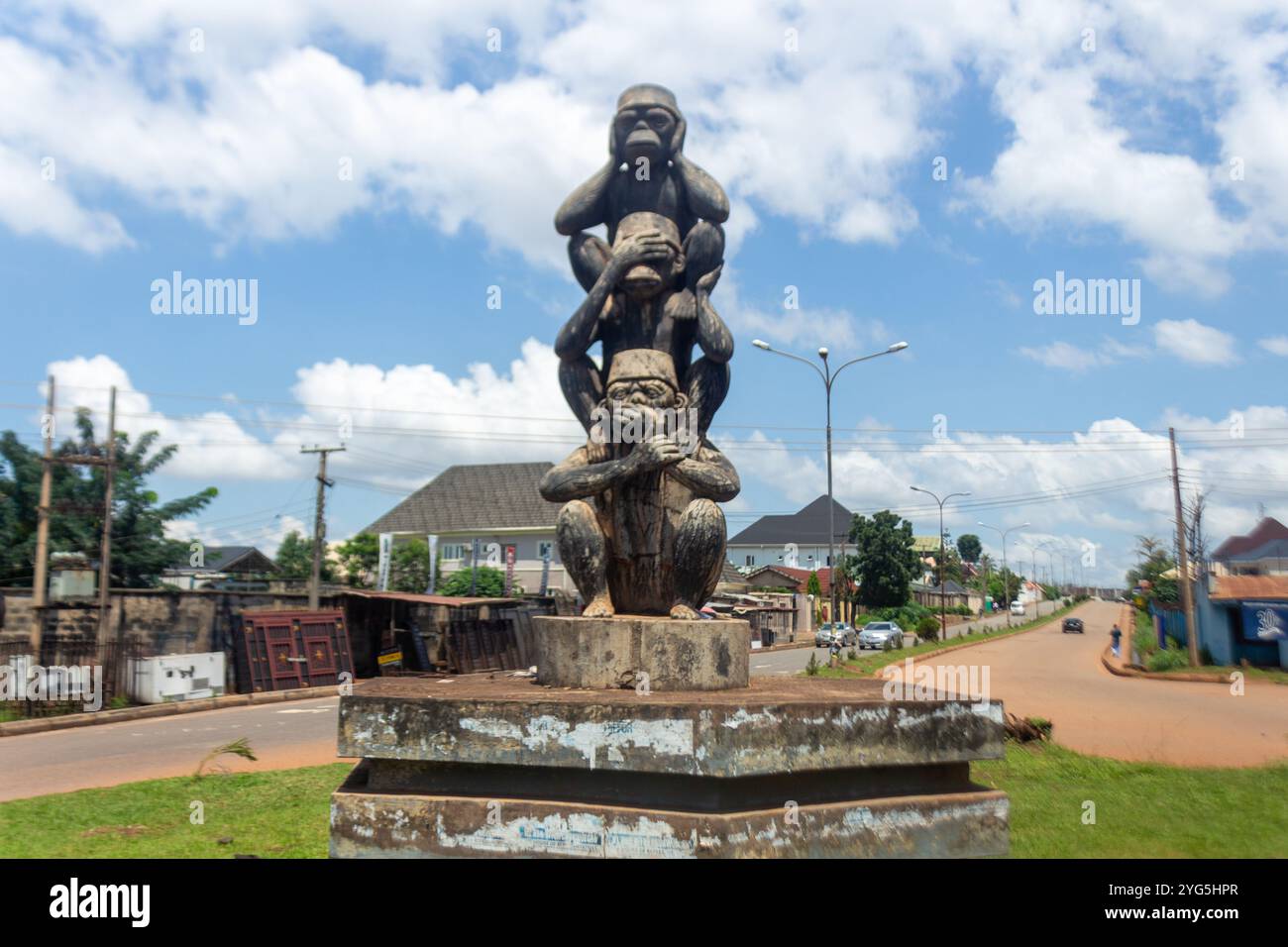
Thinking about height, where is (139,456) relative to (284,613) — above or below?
above

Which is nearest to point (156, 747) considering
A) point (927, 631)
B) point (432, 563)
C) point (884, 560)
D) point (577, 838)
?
point (577, 838)

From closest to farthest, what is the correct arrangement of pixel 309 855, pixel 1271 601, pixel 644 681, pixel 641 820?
pixel 641 820 < pixel 644 681 < pixel 309 855 < pixel 1271 601

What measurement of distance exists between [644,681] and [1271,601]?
24894 millimetres

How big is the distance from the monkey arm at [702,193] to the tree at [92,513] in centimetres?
1945

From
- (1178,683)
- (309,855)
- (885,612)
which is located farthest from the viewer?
(885,612)

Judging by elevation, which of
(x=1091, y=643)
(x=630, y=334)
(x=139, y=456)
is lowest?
(x=1091, y=643)

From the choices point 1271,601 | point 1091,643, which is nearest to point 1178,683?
point 1271,601

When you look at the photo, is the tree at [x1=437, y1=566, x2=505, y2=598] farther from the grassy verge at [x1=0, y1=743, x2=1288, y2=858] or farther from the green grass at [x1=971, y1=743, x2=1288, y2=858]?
the green grass at [x1=971, y1=743, x2=1288, y2=858]

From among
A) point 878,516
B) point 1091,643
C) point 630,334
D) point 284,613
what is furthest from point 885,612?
point 630,334

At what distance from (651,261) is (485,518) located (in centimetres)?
3797

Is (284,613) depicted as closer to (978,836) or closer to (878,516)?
(978,836)

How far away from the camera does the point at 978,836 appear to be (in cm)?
403

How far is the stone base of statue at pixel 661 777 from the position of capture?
11.9 feet

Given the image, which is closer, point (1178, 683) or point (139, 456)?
point (1178, 683)
